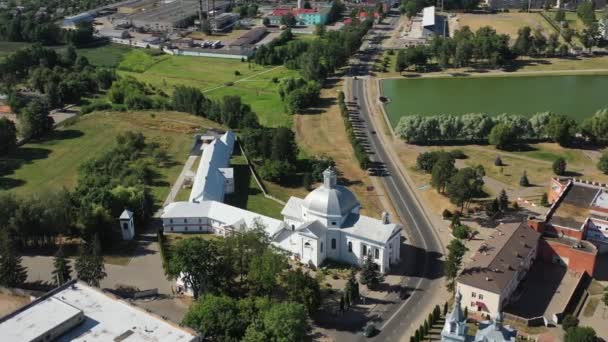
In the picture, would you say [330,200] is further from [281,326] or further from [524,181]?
[524,181]

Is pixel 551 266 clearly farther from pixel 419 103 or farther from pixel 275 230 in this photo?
pixel 419 103

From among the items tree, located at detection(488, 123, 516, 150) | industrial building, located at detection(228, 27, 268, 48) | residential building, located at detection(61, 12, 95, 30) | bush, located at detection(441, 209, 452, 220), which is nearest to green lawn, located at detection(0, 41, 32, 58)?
residential building, located at detection(61, 12, 95, 30)

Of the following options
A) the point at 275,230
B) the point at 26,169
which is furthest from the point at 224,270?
the point at 26,169

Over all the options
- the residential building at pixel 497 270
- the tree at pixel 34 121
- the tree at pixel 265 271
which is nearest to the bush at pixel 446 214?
the residential building at pixel 497 270

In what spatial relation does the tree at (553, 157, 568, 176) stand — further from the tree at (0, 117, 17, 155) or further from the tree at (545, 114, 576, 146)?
the tree at (0, 117, 17, 155)

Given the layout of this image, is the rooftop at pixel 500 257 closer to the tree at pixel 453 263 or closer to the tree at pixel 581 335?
the tree at pixel 453 263

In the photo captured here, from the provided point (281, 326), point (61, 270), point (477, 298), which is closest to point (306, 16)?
point (61, 270)
